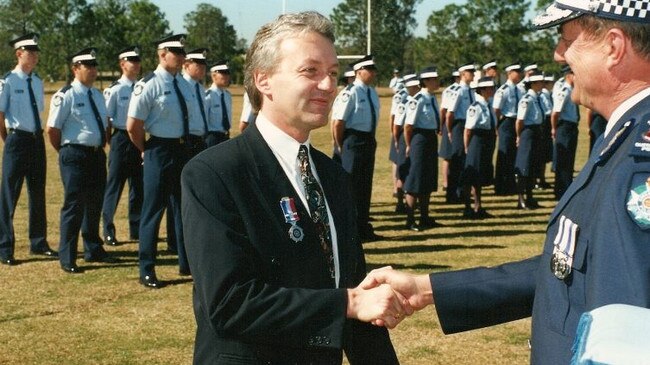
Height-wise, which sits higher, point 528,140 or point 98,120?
point 98,120

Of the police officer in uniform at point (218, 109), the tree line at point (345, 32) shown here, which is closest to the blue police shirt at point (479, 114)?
the police officer in uniform at point (218, 109)

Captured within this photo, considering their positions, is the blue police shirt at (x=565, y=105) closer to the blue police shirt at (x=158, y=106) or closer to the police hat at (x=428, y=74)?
the police hat at (x=428, y=74)

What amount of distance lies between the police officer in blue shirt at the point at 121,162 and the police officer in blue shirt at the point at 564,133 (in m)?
6.68

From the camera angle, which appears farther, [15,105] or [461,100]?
[461,100]

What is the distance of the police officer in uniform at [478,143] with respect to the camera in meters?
12.4

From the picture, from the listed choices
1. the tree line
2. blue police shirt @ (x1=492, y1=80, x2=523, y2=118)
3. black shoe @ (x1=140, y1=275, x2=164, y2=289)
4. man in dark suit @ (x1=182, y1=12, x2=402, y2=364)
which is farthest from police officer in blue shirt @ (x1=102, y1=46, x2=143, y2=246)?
the tree line

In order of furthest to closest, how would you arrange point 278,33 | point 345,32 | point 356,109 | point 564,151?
1. point 345,32
2. point 564,151
3. point 356,109
4. point 278,33

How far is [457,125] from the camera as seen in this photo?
1366 centimetres

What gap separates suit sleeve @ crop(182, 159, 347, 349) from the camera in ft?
7.48

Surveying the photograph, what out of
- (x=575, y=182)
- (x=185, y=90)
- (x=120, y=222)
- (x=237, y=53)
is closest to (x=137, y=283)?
(x=185, y=90)

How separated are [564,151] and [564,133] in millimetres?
287

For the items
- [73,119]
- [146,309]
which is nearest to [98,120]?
[73,119]

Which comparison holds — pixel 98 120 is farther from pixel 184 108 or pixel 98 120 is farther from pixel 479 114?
pixel 479 114

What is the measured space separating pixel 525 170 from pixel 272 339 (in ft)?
36.7
